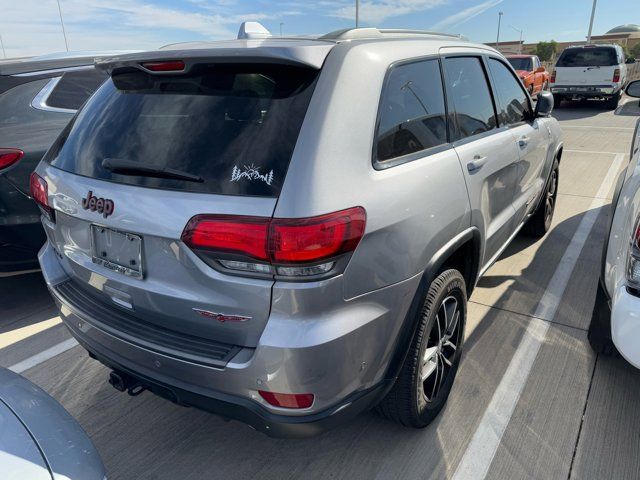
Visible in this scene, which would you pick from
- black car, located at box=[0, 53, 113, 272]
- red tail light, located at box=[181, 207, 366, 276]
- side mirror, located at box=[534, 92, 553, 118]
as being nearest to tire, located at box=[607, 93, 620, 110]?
side mirror, located at box=[534, 92, 553, 118]

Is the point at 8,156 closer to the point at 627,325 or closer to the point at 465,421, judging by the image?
the point at 465,421

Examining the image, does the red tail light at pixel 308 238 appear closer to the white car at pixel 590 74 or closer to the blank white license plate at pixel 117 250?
the blank white license plate at pixel 117 250

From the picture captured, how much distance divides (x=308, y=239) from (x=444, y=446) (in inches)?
55.1

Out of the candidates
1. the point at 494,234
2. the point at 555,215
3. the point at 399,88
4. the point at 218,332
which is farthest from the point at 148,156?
the point at 555,215

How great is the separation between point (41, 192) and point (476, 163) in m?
2.19

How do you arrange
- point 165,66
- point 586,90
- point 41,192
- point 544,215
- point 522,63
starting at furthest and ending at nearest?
1. point 522,63
2. point 586,90
3. point 544,215
4. point 41,192
5. point 165,66

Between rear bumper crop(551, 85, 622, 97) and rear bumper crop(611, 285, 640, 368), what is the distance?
51.3ft

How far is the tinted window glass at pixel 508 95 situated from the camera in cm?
336

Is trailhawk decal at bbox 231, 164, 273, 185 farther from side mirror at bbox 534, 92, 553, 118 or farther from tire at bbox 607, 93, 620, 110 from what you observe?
tire at bbox 607, 93, 620, 110

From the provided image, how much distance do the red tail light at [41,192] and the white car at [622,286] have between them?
2617 millimetres

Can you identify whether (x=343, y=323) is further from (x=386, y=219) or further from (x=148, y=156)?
(x=148, y=156)

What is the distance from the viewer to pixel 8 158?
11.1 feet

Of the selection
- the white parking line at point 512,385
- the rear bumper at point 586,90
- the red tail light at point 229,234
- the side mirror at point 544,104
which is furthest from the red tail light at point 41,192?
the rear bumper at point 586,90

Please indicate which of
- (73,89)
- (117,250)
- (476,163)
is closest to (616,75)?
(476,163)
